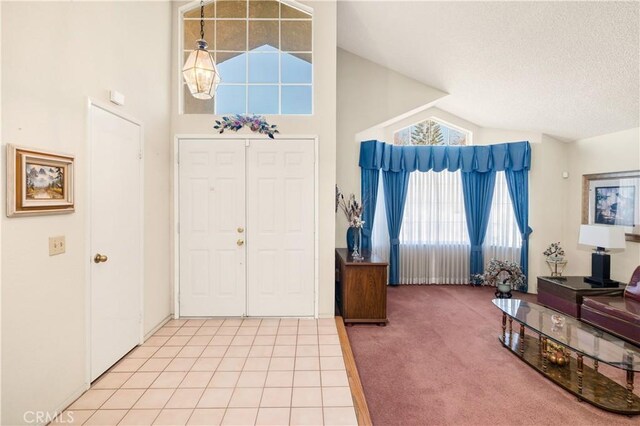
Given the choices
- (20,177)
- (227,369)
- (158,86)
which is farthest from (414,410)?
(158,86)

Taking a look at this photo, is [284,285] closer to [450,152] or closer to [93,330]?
[93,330]

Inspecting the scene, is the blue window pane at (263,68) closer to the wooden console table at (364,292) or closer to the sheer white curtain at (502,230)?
the wooden console table at (364,292)

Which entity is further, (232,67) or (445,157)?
(445,157)

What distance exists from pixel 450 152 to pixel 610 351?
147 inches

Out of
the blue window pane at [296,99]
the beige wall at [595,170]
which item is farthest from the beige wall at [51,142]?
the beige wall at [595,170]

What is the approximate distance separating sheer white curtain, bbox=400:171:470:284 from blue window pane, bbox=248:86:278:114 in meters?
2.92

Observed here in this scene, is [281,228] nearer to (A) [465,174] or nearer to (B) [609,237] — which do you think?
(A) [465,174]

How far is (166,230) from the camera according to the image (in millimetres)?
3576

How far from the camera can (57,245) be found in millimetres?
2047

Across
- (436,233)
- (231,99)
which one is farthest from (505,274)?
(231,99)

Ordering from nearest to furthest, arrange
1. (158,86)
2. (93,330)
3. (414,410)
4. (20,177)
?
(20,177) < (414,410) < (93,330) < (158,86)

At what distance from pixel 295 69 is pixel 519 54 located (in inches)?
99.9

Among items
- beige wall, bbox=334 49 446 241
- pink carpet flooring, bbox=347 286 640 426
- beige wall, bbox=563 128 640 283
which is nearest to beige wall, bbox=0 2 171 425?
pink carpet flooring, bbox=347 286 640 426

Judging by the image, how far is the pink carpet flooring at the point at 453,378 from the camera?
2.14 meters
